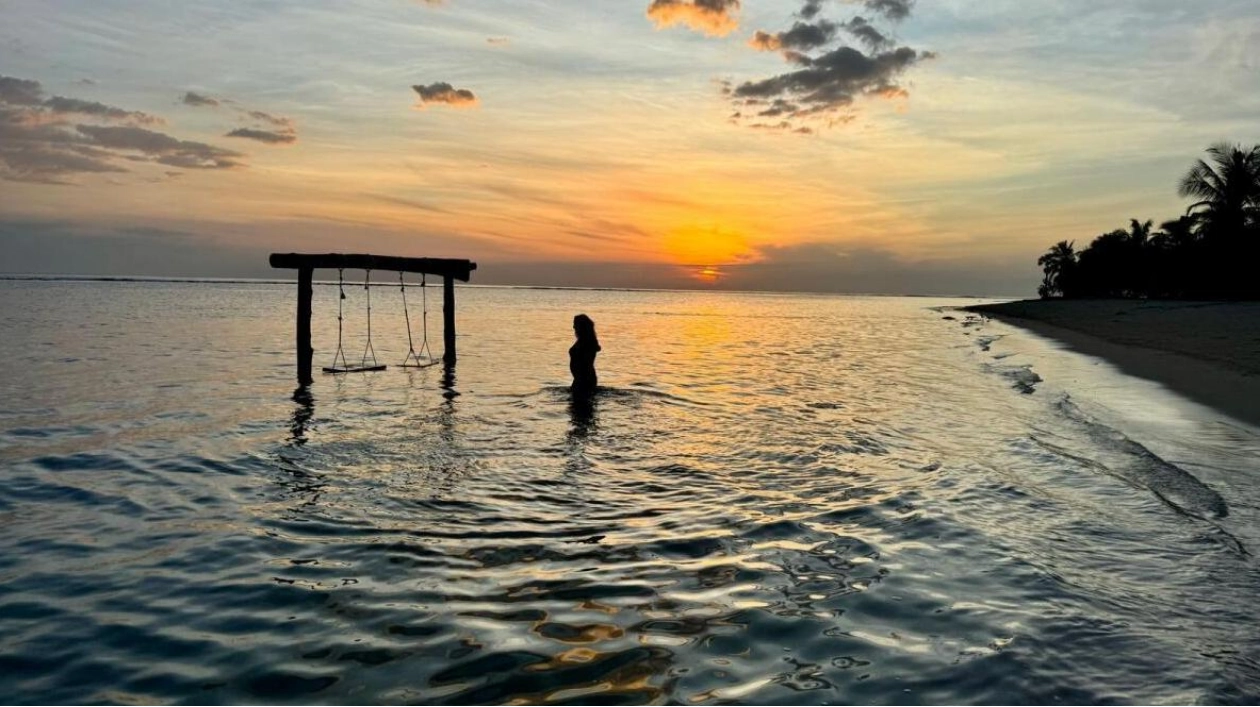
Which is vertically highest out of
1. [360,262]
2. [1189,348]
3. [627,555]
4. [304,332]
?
[360,262]

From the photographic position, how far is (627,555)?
6.81 meters

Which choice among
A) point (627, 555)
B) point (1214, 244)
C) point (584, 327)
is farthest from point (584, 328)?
point (1214, 244)

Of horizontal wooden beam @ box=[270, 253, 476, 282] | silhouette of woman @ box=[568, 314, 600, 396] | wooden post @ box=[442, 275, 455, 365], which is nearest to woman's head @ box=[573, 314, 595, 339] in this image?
silhouette of woman @ box=[568, 314, 600, 396]

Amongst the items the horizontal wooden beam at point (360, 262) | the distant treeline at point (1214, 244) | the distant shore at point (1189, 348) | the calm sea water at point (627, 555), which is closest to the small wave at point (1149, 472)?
the calm sea water at point (627, 555)

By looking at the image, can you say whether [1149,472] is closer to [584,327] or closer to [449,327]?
[584,327]

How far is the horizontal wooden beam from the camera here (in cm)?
2059

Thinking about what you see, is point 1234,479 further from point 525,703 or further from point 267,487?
point 267,487

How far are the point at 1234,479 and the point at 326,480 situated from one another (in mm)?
11567

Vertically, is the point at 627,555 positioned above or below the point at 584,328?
below

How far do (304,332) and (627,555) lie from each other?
58.1 feet

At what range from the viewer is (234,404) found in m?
16.6

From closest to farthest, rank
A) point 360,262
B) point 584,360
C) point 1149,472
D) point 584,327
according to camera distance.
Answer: point 1149,472
point 584,327
point 584,360
point 360,262

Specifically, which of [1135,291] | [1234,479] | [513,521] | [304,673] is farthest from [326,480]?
[1135,291]

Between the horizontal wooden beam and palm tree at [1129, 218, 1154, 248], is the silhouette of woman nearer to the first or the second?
the horizontal wooden beam
